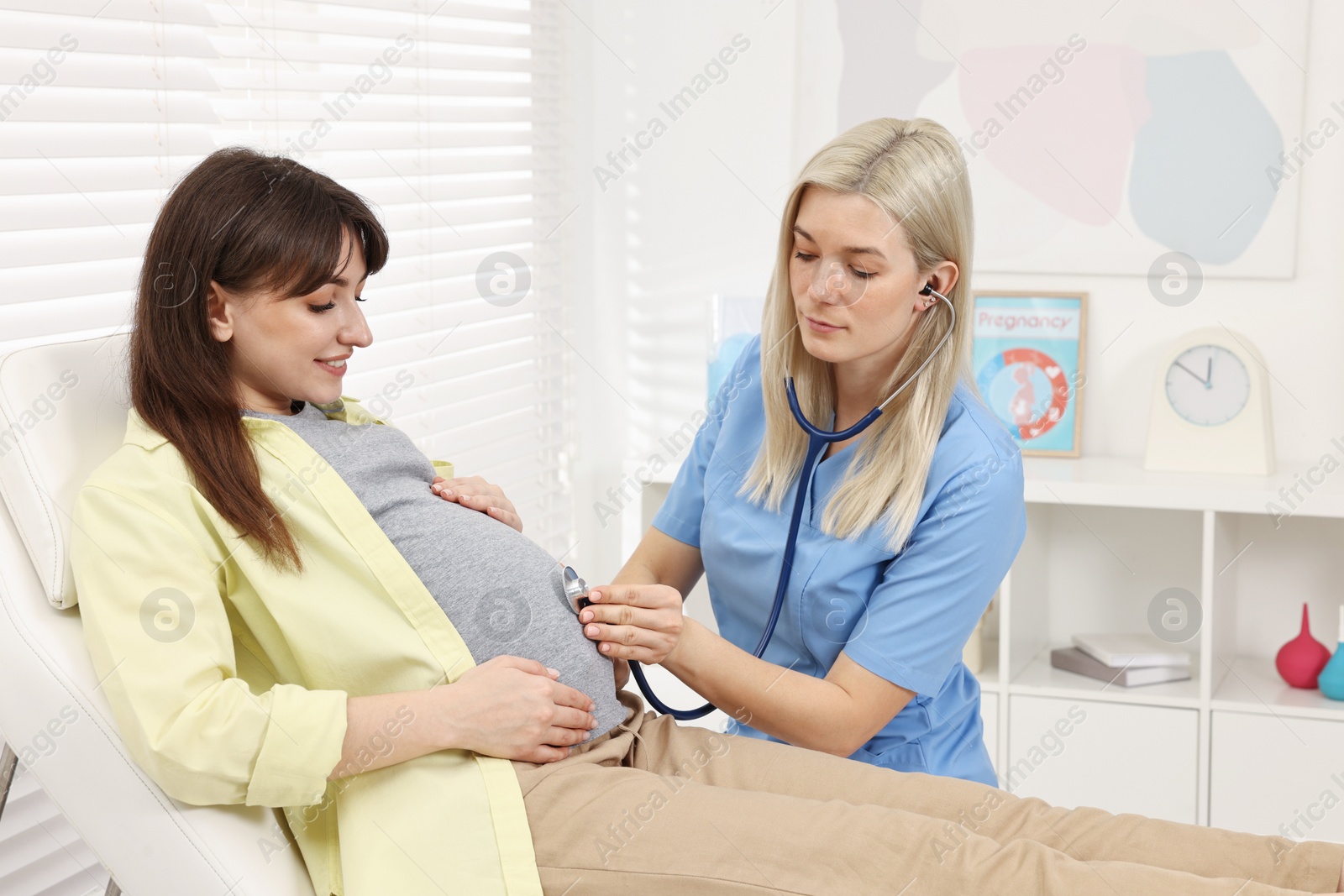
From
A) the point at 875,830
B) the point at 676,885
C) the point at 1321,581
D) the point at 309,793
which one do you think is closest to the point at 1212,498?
the point at 1321,581

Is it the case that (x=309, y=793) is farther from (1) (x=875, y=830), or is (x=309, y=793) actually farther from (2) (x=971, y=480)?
(2) (x=971, y=480)

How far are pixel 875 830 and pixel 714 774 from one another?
0.74 feet

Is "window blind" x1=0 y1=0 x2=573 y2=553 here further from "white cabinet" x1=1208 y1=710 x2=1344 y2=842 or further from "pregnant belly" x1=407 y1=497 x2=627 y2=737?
"white cabinet" x1=1208 y1=710 x2=1344 y2=842

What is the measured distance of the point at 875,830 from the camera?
1.09 metres

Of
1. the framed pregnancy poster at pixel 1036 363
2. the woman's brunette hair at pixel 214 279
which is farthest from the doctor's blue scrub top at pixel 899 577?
the framed pregnancy poster at pixel 1036 363

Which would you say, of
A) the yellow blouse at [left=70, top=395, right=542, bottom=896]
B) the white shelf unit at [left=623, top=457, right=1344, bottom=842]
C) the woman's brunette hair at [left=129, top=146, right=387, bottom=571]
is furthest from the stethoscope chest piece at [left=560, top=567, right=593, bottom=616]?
the white shelf unit at [left=623, top=457, right=1344, bottom=842]

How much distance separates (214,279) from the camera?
4.04 ft

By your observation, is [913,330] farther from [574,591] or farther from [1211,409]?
[1211,409]

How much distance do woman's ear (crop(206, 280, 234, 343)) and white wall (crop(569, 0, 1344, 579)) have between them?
175 centimetres

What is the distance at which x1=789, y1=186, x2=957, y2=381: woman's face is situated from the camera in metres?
1.38

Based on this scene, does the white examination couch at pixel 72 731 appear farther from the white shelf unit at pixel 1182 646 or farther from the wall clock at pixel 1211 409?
the wall clock at pixel 1211 409

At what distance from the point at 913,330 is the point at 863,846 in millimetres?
654

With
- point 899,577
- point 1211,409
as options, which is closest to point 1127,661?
point 1211,409

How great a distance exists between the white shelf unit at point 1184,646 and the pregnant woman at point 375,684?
4.23 ft
